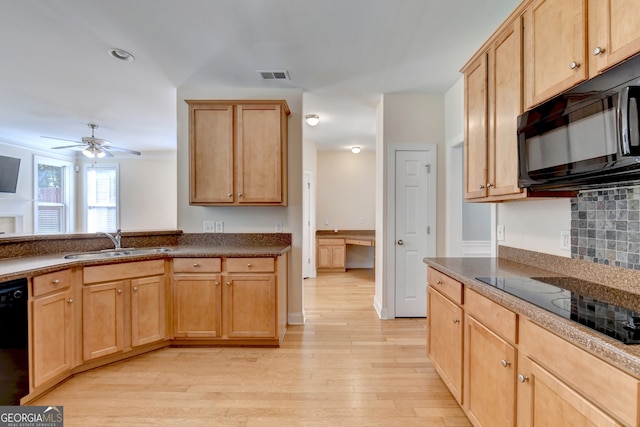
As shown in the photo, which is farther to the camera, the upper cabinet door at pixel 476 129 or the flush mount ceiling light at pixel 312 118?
the flush mount ceiling light at pixel 312 118

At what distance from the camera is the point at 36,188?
6.05 meters

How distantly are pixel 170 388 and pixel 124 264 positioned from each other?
108cm

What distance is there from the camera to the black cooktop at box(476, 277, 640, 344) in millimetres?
946

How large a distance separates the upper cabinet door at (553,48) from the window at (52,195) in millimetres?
8150

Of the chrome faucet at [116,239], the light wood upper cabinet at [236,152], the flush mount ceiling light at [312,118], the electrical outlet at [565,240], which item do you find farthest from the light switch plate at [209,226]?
the electrical outlet at [565,240]

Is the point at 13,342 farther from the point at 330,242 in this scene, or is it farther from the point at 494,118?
the point at 330,242

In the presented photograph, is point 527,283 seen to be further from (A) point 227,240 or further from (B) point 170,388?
(A) point 227,240

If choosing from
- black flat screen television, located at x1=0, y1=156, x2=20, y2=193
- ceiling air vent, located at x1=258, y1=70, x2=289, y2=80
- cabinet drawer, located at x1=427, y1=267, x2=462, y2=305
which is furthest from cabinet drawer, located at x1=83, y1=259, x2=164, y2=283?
black flat screen television, located at x1=0, y1=156, x2=20, y2=193

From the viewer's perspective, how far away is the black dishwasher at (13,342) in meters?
1.77

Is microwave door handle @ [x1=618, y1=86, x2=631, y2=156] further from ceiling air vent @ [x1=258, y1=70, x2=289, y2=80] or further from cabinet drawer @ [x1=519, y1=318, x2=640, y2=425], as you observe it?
ceiling air vent @ [x1=258, y1=70, x2=289, y2=80]

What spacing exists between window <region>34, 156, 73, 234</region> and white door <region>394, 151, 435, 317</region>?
6.98 meters

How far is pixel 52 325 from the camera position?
82.0 inches

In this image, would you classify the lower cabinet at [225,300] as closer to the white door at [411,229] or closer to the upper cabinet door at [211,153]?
the upper cabinet door at [211,153]

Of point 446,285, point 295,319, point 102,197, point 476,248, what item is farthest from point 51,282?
point 102,197
